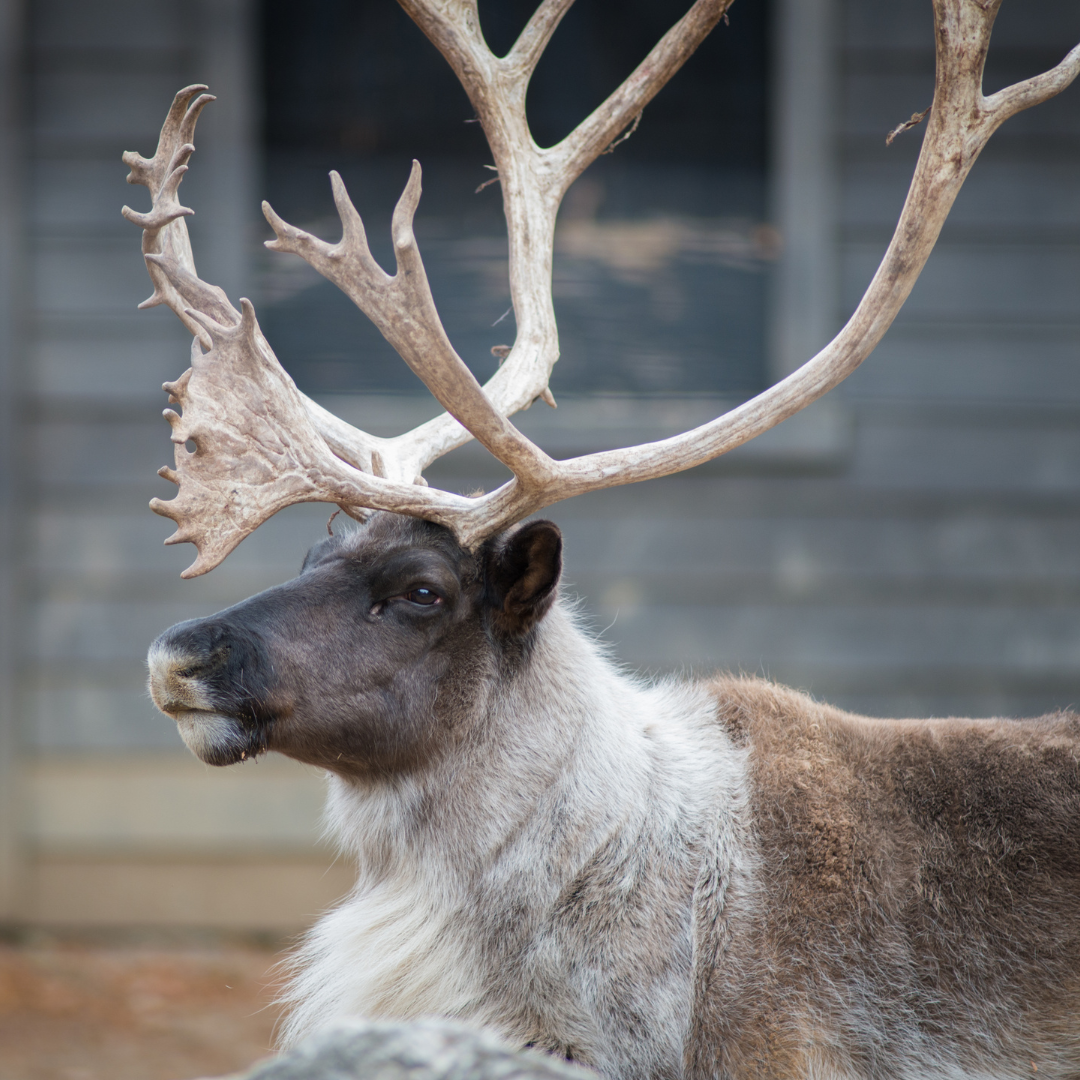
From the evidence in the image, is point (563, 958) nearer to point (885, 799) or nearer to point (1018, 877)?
point (885, 799)

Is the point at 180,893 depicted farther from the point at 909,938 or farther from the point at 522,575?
the point at 909,938

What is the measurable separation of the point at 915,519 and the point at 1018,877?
3.52 meters

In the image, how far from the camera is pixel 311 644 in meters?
2.59

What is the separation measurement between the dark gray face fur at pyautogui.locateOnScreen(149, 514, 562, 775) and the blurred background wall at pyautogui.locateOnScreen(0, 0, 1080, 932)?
10.1ft

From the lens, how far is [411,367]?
8.74 feet

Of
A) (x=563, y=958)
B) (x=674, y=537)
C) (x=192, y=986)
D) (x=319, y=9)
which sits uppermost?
(x=319, y=9)

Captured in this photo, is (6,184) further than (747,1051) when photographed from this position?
Yes

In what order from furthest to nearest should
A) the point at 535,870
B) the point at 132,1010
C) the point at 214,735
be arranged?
1. the point at 132,1010
2. the point at 535,870
3. the point at 214,735

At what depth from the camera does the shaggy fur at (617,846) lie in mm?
2482

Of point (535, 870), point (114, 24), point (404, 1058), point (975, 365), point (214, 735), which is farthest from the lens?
point (975, 365)

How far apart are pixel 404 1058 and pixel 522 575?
1.26 m

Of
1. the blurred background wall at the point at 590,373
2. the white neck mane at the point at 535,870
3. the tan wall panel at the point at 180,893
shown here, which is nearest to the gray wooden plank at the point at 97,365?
the blurred background wall at the point at 590,373

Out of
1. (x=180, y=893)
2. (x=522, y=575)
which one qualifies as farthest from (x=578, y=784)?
(x=180, y=893)

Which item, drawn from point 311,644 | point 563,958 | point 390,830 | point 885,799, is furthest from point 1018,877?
point 311,644
